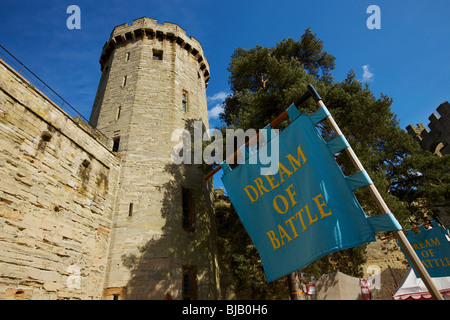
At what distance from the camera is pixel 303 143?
3.96 meters

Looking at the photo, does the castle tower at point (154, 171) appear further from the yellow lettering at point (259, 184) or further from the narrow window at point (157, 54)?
the yellow lettering at point (259, 184)

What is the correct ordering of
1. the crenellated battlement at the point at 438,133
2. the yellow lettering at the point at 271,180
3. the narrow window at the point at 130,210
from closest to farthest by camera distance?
the yellow lettering at the point at 271,180 < the narrow window at the point at 130,210 < the crenellated battlement at the point at 438,133

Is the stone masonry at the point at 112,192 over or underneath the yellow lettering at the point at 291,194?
over

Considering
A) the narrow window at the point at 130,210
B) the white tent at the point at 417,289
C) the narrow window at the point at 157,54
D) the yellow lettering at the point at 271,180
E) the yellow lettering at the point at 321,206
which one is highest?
the narrow window at the point at 157,54

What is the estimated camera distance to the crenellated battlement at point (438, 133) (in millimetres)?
20484

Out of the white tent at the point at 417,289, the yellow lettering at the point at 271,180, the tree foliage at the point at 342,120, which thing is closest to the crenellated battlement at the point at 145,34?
the tree foliage at the point at 342,120

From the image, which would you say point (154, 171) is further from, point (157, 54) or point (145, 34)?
point (145, 34)

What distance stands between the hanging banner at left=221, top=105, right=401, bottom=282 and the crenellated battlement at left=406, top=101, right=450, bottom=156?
918 inches

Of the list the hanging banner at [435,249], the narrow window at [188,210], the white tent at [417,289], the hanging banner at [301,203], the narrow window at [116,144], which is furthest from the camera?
the narrow window at [116,144]

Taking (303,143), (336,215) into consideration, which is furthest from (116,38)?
(336,215)

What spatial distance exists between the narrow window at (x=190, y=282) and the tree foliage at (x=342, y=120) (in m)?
2.02

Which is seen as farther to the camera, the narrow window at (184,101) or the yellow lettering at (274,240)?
the narrow window at (184,101)
